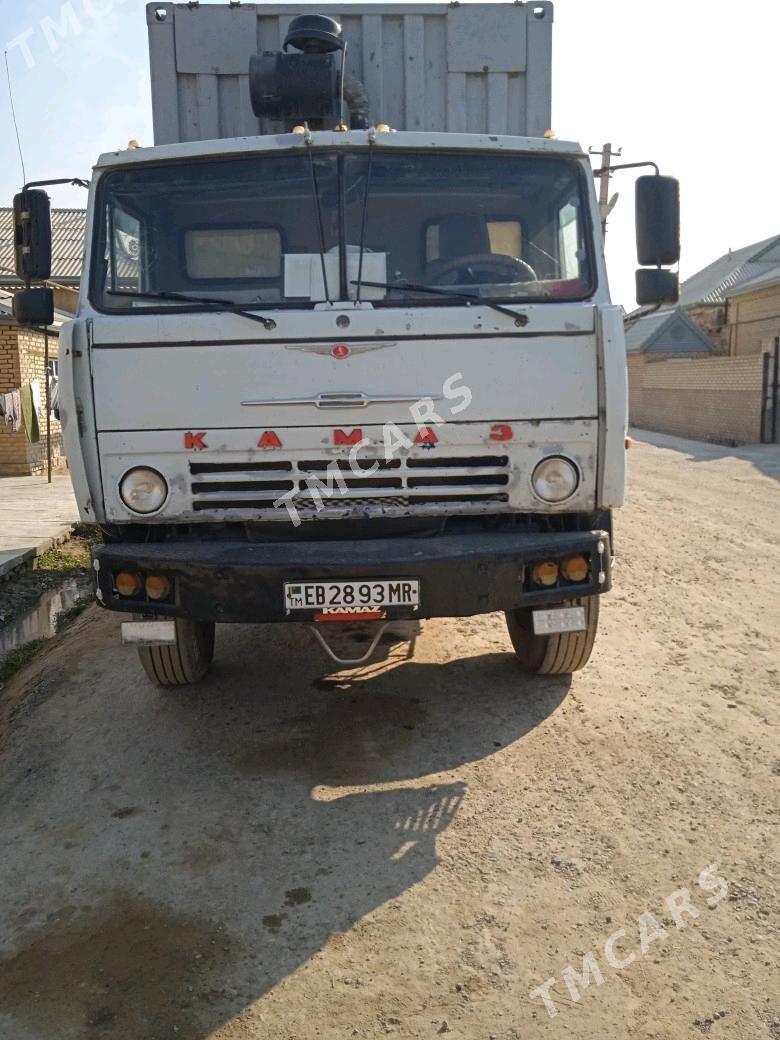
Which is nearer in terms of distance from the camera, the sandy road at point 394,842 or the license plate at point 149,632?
the sandy road at point 394,842

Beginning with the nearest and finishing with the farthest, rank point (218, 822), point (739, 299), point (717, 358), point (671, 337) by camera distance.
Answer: point (218, 822) < point (717, 358) < point (739, 299) < point (671, 337)

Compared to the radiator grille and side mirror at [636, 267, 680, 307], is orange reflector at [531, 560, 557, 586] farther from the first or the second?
side mirror at [636, 267, 680, 307]

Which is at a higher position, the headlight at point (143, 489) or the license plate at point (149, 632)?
the headlight at point (143, 489)

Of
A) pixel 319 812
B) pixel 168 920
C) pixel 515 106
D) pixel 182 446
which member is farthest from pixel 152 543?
pixel 515 106

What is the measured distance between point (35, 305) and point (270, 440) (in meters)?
1.44

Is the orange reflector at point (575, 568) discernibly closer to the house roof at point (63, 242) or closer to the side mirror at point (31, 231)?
the side mirror at point (31, 231)

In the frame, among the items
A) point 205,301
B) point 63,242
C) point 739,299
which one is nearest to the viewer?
point 205,301

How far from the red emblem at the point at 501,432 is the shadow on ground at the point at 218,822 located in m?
1.36

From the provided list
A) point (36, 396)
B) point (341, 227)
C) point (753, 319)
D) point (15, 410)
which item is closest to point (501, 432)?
point (341, 227)

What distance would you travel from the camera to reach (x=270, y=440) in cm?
377

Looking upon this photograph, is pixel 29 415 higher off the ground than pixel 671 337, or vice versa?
pixel 671 337

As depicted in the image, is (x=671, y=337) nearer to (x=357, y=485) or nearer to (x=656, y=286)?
(x=656, y=286)

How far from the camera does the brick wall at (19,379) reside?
14562 mm
